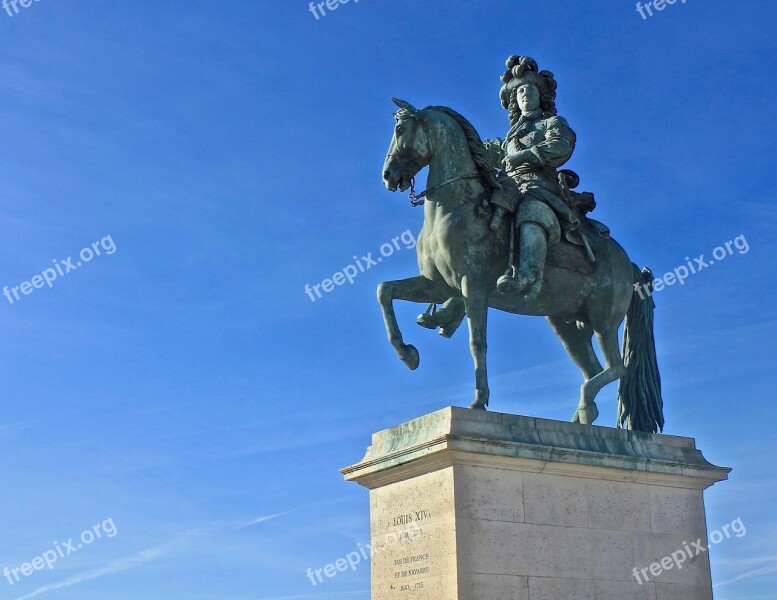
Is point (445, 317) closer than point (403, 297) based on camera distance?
No

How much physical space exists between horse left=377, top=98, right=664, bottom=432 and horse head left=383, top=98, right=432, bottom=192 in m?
0.01

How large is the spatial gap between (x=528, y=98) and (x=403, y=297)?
3.47 metres

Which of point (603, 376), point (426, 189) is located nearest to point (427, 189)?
point (426, 189)

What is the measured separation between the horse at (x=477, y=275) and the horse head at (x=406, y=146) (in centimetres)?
1

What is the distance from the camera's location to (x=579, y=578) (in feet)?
42.1

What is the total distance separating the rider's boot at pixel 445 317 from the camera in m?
15.1

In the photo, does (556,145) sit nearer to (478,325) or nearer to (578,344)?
(578,344)

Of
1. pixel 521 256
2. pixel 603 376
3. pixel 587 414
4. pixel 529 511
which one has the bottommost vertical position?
pixel 529 511

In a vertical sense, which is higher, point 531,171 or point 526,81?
point 526,81

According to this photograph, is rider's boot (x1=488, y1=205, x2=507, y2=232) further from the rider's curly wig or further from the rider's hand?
the rider's curly wig

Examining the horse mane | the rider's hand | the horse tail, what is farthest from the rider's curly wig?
the horse tail

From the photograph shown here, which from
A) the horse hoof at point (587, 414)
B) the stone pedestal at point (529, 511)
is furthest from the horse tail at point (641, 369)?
the stone pedestal at point (529, 511)

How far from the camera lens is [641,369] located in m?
15.3

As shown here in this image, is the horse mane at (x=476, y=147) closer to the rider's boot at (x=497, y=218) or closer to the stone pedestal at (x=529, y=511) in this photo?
the rider's boot at (x=497, y=218)
